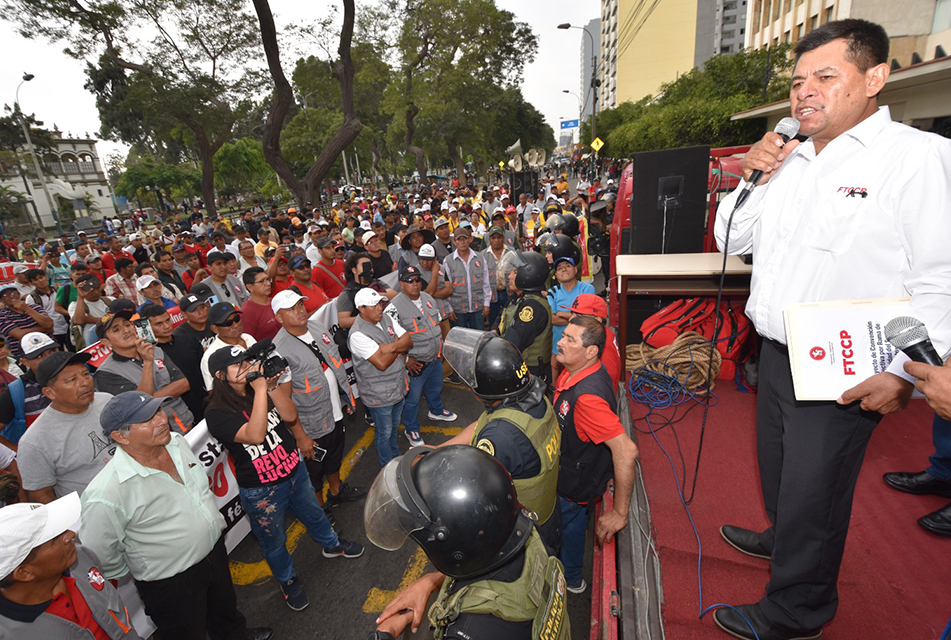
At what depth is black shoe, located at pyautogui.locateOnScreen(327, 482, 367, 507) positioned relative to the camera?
14.5 ft

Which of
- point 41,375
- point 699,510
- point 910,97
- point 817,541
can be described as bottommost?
point 699,510

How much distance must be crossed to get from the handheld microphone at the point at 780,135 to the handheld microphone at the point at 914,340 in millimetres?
846

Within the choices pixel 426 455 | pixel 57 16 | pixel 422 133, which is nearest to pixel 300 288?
pixel 426 455

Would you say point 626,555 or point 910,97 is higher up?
point 910,97

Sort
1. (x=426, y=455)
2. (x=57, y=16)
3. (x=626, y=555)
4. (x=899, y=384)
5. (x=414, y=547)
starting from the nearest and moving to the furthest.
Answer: (x=899, y=384) → (x=426, y=455) → (x=626, y=555) → (x=414, y=547) → (x=57, y=16)

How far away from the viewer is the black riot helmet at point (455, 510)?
1.47 m

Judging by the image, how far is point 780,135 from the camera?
6.12 ft

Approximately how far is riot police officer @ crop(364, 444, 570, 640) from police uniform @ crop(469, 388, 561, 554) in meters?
0.58

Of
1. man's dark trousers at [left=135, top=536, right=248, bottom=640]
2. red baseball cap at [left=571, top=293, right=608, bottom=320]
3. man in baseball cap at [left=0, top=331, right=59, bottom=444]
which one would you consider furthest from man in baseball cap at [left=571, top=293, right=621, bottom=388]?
man in baseball cap at [left=0, top=331, right=59, bottom=444]

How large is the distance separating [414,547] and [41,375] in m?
2.93

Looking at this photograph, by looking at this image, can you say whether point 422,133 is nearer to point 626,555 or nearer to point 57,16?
point 57,16

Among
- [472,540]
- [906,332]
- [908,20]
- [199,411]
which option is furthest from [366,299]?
[908,20]

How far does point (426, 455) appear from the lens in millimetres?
1681

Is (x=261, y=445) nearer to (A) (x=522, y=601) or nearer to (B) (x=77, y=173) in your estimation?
(A) (x=522, y=601)
